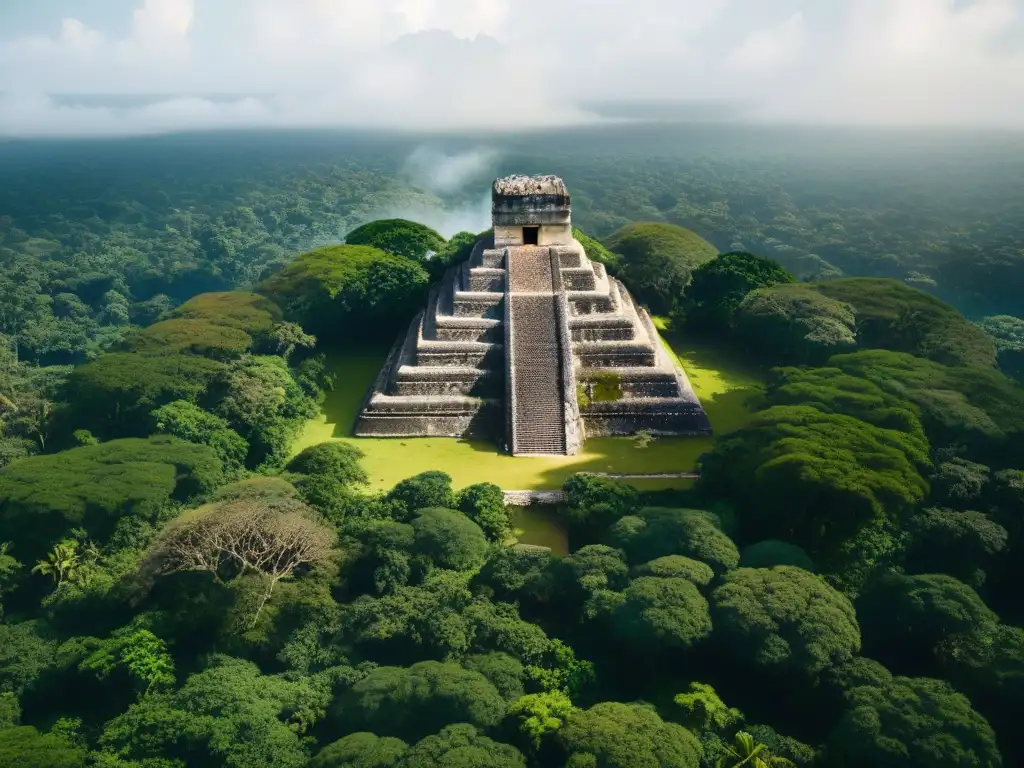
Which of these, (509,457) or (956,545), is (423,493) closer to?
(509,457)

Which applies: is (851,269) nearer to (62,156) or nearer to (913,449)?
(913,449)

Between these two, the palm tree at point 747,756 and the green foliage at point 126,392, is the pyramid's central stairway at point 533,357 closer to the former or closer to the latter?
the green foliage at point 126,392

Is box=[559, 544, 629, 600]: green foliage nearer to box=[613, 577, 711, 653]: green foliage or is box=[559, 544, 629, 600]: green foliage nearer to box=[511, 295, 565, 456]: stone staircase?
box=[613, 577, 711, 653]: green foliage

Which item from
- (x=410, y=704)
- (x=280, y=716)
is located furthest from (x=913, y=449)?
(x=280, y=716)

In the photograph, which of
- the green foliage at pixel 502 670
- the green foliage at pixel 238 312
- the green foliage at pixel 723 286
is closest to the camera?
the green foliage at pixel 502 670

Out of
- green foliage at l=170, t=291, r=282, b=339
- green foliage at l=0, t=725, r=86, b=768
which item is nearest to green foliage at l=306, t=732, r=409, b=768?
green foliage at l=0, t=725, r=86, b=768

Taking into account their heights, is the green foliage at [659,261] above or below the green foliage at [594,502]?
above

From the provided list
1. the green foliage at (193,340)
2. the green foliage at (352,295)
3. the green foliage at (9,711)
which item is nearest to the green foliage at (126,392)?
the green foliage at (193,340)
